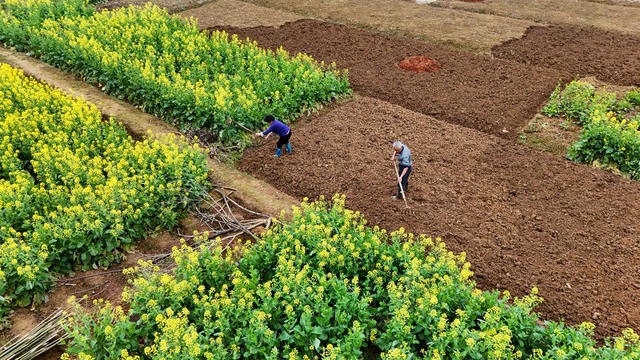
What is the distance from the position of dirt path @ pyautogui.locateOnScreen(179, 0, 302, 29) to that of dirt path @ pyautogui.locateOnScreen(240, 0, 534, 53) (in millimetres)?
1049

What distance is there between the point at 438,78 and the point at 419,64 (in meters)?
1.20

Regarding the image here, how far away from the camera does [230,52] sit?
1394 centimetres

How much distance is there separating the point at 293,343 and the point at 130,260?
394cm

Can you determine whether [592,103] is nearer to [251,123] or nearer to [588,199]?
[588,199]

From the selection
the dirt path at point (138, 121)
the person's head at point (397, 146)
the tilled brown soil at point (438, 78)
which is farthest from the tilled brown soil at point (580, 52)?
the dirt path at point (138, 121)

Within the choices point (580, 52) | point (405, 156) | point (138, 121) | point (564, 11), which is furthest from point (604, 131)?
point (564, 11)

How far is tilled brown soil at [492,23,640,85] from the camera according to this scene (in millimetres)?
13930

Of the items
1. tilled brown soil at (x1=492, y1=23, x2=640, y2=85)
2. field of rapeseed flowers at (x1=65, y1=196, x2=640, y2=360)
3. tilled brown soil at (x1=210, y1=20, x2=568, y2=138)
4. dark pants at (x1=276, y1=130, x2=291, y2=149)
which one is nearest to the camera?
field of rapeseed flowers at (x1=65, y1=196, x2=640, y2=360)

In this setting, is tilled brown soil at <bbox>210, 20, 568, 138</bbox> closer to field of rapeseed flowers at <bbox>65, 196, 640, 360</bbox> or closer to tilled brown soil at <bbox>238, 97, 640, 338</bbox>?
tilled brown soil at <bbox>238, 97, 640, 338</bbox>

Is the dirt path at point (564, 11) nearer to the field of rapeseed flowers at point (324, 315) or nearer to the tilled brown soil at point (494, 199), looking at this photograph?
the tilled brown soil at point (494, 199)

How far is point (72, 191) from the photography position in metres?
7.79

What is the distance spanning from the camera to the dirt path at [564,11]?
60.2 feet

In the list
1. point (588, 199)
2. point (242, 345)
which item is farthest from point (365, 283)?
point (588, 199)

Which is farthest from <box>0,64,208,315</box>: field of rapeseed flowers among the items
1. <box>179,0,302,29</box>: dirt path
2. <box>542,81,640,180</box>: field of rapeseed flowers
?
<box>179,0,302,29</box>: dirt path
